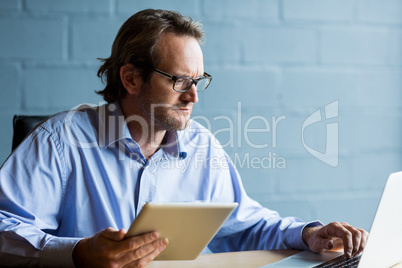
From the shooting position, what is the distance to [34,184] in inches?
51.1

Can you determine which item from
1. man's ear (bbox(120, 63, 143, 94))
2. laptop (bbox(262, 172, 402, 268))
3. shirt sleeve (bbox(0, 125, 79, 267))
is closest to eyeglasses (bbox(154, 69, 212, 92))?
man's ear (bbox(120, 63, 143, 94))

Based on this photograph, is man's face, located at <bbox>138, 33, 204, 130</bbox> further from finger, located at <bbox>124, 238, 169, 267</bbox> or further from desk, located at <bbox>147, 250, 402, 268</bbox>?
finger, located at <bbox>124, 238, 169, 267</bbox>

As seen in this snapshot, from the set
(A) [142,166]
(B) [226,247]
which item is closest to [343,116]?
(B) [226,247]

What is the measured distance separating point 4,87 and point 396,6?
1.72 meters

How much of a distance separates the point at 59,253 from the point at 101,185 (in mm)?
358

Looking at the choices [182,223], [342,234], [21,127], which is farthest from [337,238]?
[21,127]

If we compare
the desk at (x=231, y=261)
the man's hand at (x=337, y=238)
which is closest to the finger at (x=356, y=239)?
the man's hand at (x=337, y=238)

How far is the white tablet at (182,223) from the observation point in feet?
3.05

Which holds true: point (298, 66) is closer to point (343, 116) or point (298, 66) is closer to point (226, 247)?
point (343, 116)

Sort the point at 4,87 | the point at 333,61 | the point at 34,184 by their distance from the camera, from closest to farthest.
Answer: the point at 34,184 < the point at 4,87 < the point at 333,61

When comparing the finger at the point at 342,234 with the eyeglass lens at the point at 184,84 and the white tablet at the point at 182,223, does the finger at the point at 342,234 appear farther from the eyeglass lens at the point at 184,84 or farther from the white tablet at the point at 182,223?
the eyeglass lens at the point at 184,84

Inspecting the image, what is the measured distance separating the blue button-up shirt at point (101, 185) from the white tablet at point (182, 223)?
0.25 meters

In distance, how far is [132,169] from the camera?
58.2 inches

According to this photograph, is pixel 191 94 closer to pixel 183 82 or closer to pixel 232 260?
pixel 183 82
